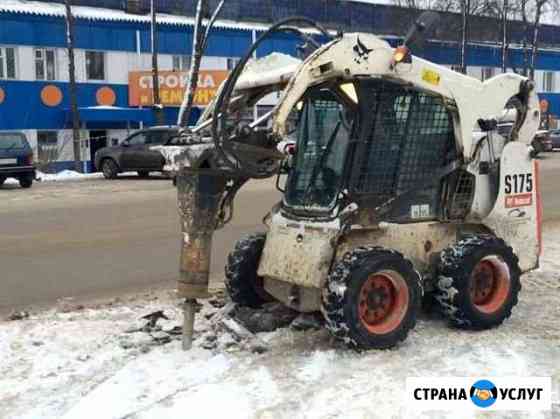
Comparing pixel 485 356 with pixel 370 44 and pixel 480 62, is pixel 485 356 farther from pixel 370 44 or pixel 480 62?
pixel 480 62

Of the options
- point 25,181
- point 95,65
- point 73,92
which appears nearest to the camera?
point 25,181

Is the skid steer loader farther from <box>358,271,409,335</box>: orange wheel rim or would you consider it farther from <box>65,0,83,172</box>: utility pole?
<box>65,0,83,172</box>: utility pole

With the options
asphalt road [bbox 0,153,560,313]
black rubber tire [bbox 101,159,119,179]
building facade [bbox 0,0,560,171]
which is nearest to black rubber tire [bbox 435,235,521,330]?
asphalt road [bbox 0,153,560,313]

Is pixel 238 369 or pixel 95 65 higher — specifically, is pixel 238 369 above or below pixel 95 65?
below

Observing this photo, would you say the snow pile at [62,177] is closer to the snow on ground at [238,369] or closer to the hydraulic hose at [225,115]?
the snow on ground at [238,369]

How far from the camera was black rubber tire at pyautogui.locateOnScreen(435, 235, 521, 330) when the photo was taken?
5941mm

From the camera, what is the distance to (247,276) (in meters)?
6.58

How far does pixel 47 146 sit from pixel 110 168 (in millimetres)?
8582

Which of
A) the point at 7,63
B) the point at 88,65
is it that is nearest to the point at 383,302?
the point at 7,63

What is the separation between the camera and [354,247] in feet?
19.2

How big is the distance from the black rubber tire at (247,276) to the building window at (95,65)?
29.7 meters

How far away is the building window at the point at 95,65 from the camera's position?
34375mm

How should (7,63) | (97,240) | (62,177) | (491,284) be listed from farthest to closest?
1. (7,63)
2. (62,177)
3. (97,240)
4. (491,284)

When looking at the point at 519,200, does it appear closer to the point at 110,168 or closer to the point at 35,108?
the point at 110,168
